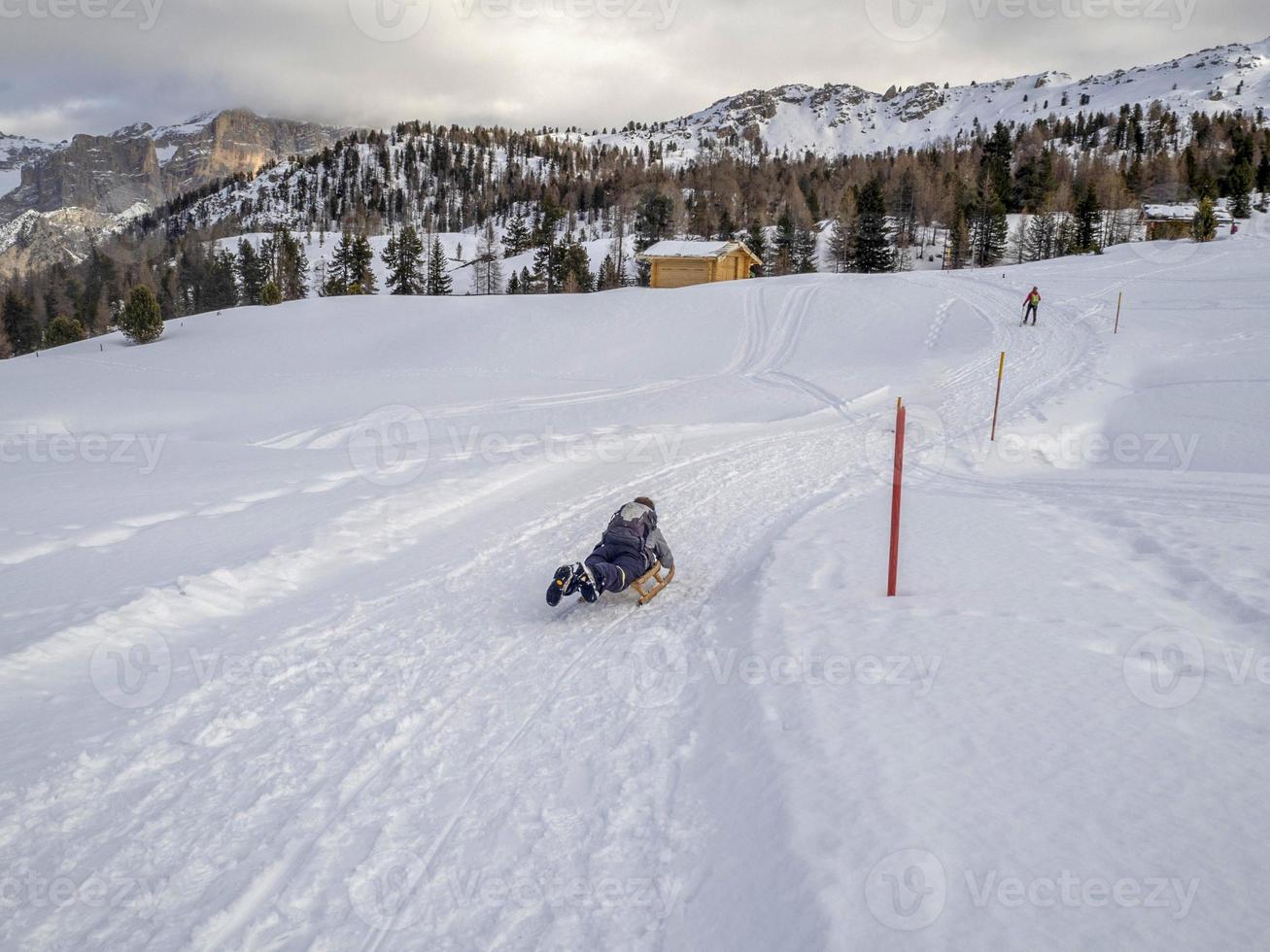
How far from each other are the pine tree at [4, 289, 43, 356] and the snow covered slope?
306ft

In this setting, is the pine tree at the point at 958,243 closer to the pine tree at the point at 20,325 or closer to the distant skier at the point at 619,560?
the distant skier at the point at 619,560

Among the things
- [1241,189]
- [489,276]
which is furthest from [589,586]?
[1241,189]

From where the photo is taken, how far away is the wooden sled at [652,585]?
6926 millimetres

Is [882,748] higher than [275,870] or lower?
higher

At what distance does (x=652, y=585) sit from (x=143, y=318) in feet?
169

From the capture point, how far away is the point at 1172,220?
6259 cm

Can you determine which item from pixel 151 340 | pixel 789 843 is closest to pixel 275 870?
pixel 789 843

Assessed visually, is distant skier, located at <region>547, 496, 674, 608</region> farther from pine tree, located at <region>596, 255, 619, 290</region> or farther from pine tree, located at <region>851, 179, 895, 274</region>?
pine tree, located at <region>596, 255, 619, 290</region>

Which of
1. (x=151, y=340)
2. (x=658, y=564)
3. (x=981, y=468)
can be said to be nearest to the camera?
(x=658, y=564)

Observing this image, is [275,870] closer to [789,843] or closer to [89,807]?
[89,807]

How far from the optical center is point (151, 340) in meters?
45.4

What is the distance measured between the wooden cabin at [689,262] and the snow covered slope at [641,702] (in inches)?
1659

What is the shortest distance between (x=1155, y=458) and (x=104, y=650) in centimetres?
1523

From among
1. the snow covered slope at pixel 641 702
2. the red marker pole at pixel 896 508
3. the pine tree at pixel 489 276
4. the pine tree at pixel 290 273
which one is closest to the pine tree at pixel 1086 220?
the snow covered slope at pixel 641 702
